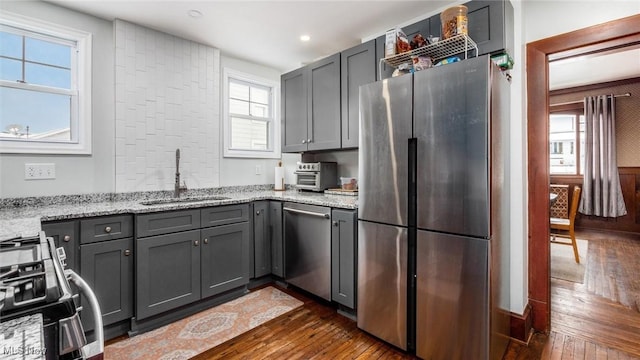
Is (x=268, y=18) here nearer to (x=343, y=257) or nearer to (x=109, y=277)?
(x=343, y=257)

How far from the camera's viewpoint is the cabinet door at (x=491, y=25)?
6.28ft

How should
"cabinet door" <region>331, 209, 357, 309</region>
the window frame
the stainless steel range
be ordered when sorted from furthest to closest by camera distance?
the window frame, "cabinet door" <region>331, 209, 357, 309</region>, the stainless steel range

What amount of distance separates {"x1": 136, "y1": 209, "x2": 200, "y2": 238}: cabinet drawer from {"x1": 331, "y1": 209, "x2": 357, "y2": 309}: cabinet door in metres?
1.13

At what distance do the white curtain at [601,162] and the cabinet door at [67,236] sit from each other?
23.1ft

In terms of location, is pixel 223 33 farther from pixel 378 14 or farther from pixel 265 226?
pixel 265 226

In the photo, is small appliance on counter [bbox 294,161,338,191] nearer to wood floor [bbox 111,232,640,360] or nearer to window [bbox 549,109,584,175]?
wood floor [bbox 111,232,640,360]

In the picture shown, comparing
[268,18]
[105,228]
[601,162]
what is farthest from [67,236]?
[601,162]

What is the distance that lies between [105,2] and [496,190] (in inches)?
121

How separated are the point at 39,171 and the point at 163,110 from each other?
3.43 ft

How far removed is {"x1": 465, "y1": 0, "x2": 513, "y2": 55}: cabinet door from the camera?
1.91 meters

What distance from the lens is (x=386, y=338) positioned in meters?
1.99

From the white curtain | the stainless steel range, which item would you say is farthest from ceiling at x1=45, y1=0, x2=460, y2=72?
the white curtain

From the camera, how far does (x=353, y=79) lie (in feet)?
8.91

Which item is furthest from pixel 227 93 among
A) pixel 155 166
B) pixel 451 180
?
pixel 451 180
